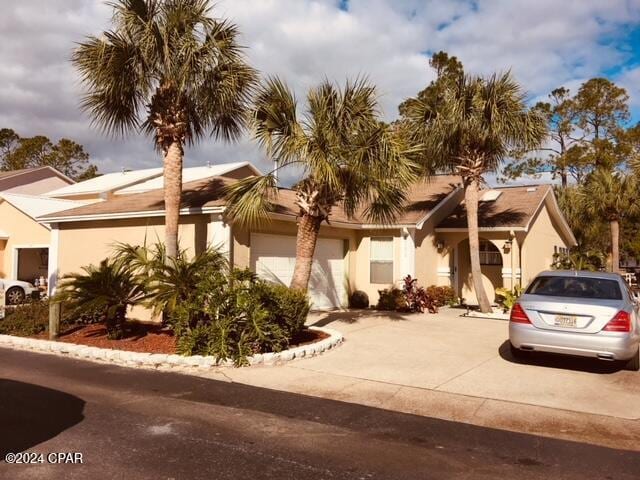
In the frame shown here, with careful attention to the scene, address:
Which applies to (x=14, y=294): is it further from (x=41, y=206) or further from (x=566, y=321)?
(x=566, y=321)

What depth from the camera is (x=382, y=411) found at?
6.39 meters

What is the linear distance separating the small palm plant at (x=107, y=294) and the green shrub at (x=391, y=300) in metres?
7.98

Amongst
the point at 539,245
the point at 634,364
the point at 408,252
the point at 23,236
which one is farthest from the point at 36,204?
the point at 634,364

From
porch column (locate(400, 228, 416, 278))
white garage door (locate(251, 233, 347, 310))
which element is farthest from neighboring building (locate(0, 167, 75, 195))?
porch column (locate(400, 228, 416, 278))

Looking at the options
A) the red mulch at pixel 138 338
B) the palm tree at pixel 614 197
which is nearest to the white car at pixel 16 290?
the red mulch at pixel 138 338

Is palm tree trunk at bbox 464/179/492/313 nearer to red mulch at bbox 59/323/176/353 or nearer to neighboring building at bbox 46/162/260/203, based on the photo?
red mulch at bbox 59/323/176/353

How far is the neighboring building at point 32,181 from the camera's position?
32.1m

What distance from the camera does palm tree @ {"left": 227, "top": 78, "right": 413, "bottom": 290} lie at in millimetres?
10523

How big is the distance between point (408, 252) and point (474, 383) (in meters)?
9.25

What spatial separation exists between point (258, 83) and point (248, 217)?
285cm

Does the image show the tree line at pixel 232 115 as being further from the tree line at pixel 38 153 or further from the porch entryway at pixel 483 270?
the tree line at pixel 38 153

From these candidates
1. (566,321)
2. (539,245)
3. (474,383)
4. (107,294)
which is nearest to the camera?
(474,383)

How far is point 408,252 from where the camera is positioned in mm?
16797

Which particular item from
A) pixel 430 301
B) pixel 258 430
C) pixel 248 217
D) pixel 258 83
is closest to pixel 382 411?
pixel 258 430
